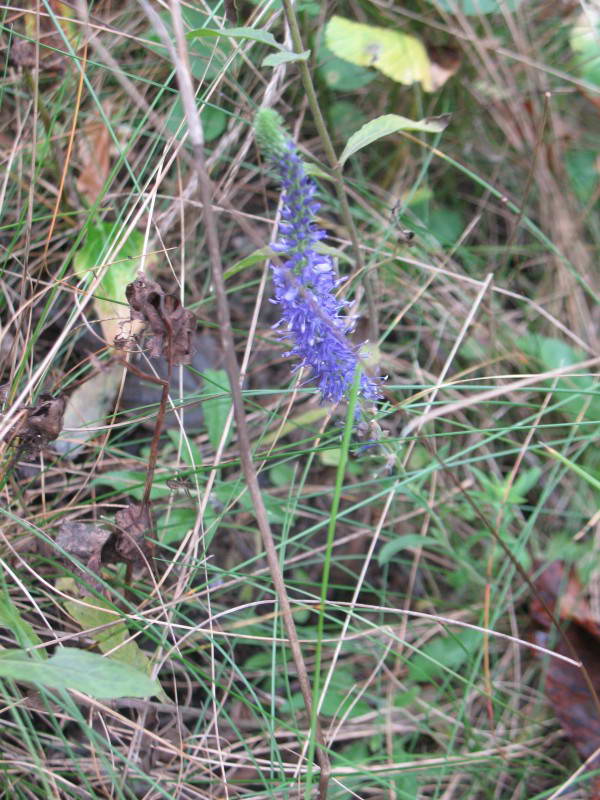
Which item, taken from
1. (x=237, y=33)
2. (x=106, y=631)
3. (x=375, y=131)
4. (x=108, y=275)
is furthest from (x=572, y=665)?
(x=237, y=33)

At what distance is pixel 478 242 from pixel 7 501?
5.85ft

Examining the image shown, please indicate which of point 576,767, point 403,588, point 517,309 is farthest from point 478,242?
point 576,767

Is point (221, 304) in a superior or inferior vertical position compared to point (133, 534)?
superior

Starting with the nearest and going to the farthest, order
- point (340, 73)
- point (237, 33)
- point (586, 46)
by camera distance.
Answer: point (237, 33) < point (340, 73) < point (586, 46)

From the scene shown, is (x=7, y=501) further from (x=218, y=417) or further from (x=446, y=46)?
(x=446, y=46)

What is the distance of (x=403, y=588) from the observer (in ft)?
6.88

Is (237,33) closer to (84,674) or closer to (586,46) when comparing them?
(84,674)

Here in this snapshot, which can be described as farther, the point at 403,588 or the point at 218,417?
the point at 403,588

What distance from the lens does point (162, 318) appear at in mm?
1378

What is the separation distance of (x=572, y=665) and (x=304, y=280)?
1320mm

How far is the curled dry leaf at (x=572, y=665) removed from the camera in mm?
1744

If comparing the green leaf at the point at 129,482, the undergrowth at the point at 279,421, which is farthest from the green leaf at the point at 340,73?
the green leaf at the point at 129,482

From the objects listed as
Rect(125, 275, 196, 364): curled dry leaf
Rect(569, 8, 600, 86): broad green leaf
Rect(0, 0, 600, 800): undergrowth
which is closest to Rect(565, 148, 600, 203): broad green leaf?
Rect(0, 0, 600, 800): undergrowth

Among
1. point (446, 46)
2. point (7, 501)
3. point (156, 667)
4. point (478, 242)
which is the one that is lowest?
point (156, 667)
